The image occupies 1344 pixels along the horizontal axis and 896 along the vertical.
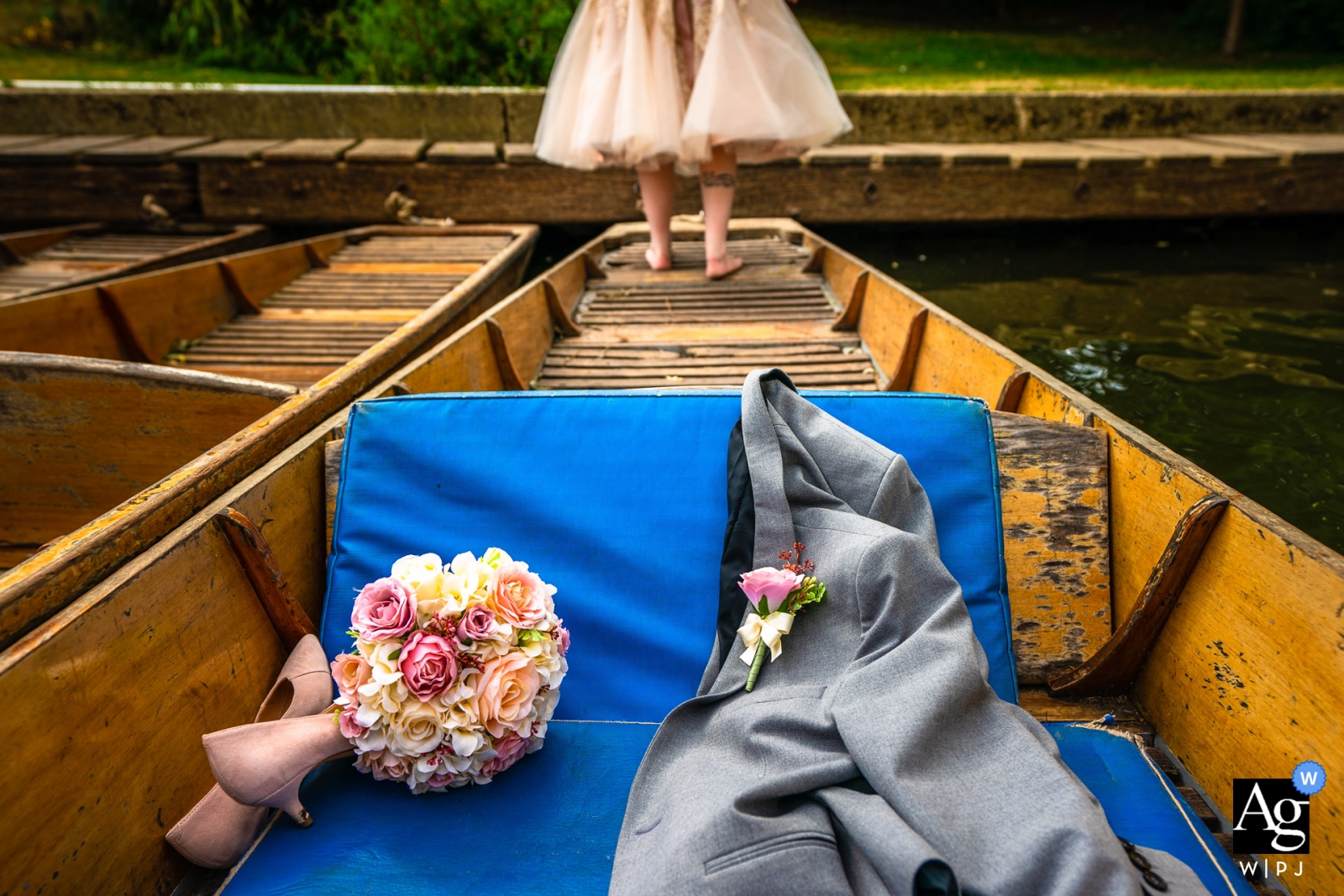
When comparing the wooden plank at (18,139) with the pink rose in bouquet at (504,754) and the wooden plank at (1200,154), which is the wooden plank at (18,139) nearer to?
the pink rose in bouquet at (504,754)

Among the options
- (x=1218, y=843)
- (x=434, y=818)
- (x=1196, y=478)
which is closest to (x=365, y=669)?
(x=434, y=818)

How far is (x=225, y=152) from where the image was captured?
192 inches

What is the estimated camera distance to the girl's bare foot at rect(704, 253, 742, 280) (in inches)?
137

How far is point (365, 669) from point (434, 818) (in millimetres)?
210

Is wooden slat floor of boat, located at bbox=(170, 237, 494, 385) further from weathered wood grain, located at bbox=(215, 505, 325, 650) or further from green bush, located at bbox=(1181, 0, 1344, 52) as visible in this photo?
green bush, located at bbox=(1181, 0, 1344, 52)

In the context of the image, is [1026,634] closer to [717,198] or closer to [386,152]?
[717,198]

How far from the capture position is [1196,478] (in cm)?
115

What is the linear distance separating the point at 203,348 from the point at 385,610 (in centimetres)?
252

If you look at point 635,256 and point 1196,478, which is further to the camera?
point 635,256

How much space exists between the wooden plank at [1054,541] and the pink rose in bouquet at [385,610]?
932 millimetres

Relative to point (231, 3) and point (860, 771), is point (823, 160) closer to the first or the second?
point (860, 771)

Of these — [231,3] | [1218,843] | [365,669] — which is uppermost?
[231,3]

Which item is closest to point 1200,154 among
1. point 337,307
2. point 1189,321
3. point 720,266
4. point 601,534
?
point 1189,321

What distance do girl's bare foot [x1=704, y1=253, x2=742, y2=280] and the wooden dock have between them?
60.1 inches
